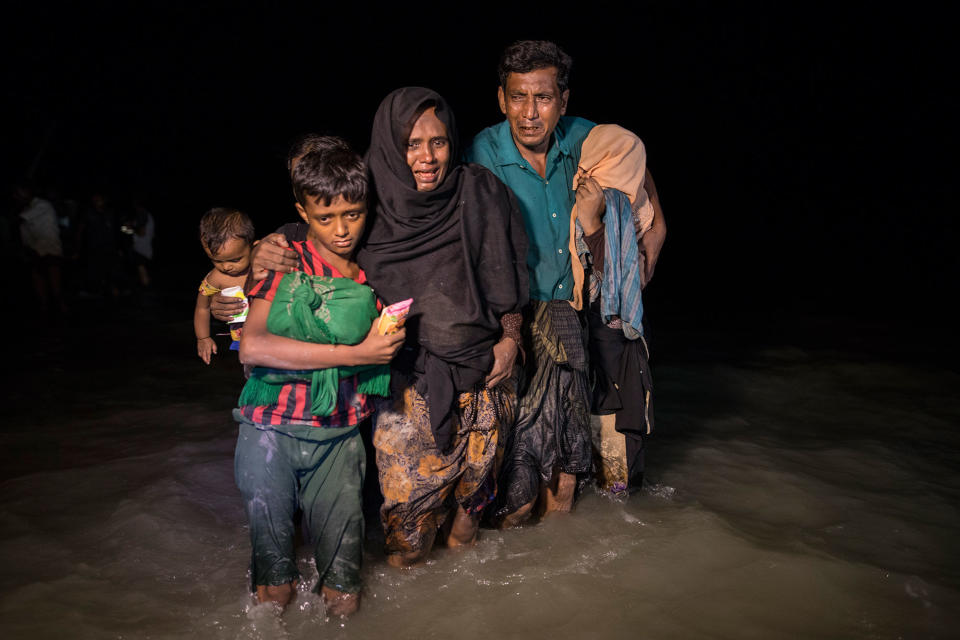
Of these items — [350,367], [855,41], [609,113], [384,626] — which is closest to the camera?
[350,367]

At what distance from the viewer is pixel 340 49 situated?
52.0ft

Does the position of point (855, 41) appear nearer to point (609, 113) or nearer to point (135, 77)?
point (609, 113)

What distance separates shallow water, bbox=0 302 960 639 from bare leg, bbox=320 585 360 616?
0.04 metres

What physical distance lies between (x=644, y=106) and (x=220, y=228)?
14450 mm

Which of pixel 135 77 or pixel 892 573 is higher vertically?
pixel 135 77

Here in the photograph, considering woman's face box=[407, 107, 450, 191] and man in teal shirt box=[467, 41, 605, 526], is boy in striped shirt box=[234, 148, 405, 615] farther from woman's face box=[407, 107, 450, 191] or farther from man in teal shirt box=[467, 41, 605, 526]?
man in teal shirt box=[467, 41, 605, 526]

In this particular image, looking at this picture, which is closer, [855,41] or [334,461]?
[334,461]

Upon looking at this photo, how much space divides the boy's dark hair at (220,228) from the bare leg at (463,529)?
146 centimetres

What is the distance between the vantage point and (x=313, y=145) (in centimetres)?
244

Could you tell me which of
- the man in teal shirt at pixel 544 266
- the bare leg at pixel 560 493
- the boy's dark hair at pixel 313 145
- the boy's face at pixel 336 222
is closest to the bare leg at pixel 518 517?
the man in teal shirt at pixel 544 266

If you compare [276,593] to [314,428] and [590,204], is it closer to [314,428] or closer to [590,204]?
[314,428]

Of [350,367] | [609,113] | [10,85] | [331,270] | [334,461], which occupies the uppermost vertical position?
[10,85]

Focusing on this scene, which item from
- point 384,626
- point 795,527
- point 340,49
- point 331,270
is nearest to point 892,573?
point 795,527

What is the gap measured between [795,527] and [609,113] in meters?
13.3
